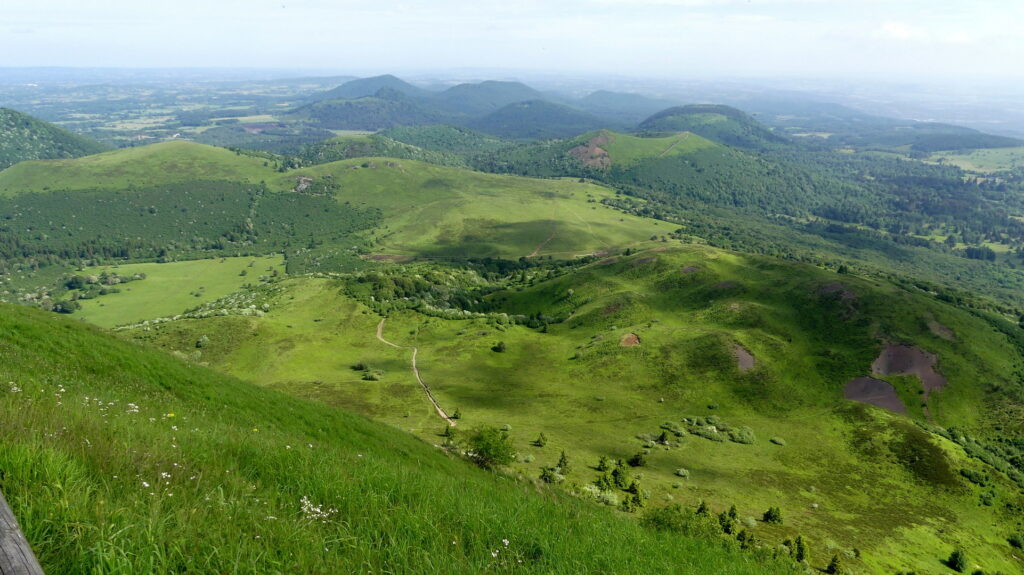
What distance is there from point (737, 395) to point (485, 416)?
177ft

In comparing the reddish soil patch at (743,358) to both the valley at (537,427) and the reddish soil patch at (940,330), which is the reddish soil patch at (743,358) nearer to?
the valley at (537,427)

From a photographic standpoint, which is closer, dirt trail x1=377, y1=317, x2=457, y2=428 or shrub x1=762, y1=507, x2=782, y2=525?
shrub x1=762, y1=507, x2=782, y2=525

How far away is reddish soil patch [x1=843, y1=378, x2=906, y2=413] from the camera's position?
92.4 meters

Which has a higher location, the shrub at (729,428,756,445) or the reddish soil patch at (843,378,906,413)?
the reddish soil patch at (843,378,906,413)

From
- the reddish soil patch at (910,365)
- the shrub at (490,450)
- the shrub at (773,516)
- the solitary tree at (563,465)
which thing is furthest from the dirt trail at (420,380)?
the reddish soil patch at (910,365)

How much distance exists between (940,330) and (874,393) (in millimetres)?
32333

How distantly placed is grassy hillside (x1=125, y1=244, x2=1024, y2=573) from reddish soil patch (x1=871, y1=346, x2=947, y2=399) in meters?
1.66

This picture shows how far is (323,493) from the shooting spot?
983 cm

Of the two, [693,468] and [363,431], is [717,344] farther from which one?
[363,431]

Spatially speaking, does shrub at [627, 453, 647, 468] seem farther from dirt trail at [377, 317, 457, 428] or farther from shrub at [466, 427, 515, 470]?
dirt trail at [377, 317, 457, 428]

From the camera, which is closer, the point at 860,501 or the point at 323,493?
the point at 323,493

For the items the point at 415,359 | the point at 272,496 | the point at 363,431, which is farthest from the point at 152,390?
the point at 415,359

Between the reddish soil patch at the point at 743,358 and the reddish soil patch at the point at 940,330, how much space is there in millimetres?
46078

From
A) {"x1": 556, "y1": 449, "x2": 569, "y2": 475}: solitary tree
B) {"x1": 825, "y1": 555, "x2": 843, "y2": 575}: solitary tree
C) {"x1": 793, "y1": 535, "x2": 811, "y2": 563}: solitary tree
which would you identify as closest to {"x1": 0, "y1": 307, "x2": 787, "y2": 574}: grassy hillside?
{"x1": 793, "y1": 535, "x2": 811, "y2": 563}: solitary tree
